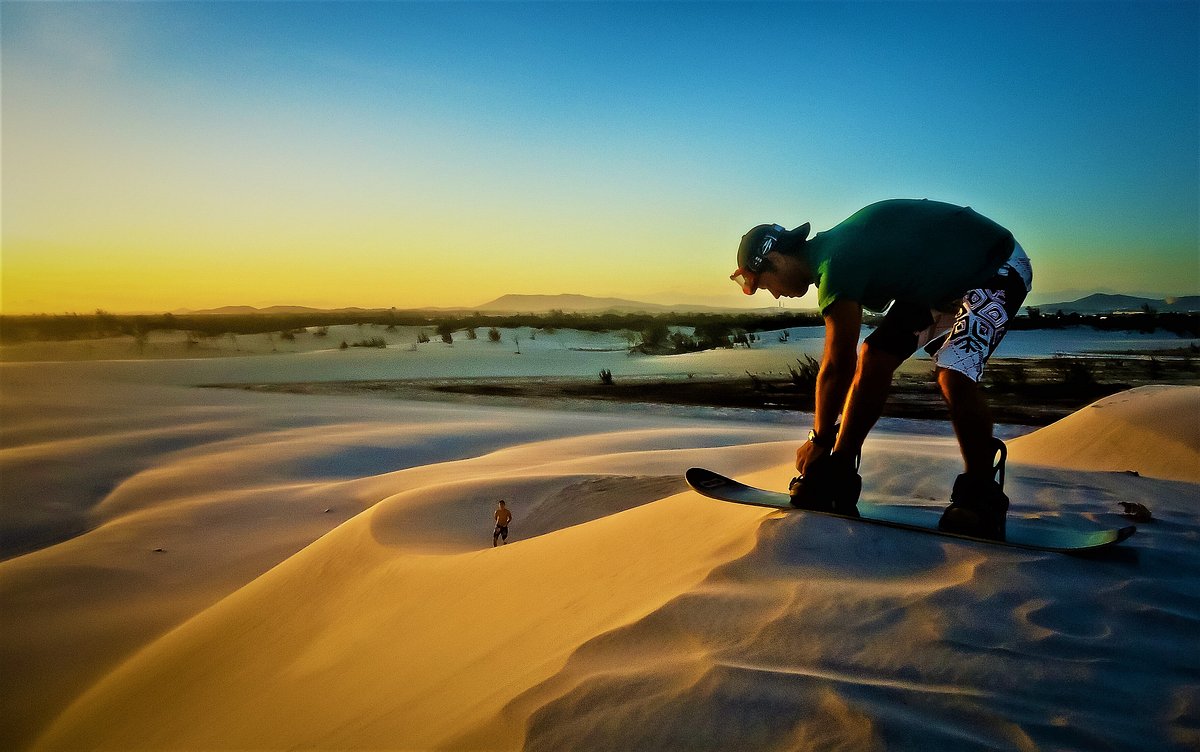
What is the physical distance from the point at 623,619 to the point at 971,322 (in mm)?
1854

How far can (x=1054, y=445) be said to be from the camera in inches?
245

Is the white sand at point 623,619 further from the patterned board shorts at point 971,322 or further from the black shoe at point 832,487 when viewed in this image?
the patterned board shorts at point 971,322

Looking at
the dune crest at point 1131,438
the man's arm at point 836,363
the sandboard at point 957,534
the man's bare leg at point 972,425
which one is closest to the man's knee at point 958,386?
the man's bare leg at point 972,425

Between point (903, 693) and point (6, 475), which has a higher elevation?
point (903, 693)

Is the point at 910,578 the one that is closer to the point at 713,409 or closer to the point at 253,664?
the point at 253,664

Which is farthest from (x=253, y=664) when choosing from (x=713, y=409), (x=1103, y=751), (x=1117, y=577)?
(x=713, y=409)

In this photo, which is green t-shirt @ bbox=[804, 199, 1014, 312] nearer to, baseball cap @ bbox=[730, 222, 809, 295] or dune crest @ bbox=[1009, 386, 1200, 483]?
baseball cap @ bbox=[730, 222, 809, 295]

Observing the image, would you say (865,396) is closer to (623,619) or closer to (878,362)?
(878,362)

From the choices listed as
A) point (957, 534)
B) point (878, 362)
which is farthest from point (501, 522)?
point (957, 534)

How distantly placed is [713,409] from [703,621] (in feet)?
41.7

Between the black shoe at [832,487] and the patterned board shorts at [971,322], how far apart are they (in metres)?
0.51

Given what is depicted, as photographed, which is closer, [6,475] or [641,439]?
[6,475]

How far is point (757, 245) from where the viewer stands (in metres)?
3.02

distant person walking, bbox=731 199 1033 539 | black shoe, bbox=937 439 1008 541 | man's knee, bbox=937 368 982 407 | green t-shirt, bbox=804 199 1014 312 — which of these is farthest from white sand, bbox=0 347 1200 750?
green t-shirt, bbox=804 199 1014 312
